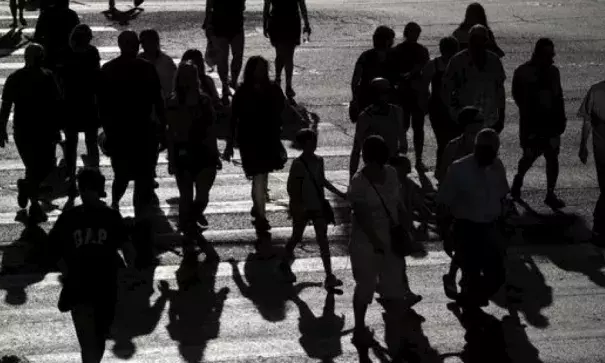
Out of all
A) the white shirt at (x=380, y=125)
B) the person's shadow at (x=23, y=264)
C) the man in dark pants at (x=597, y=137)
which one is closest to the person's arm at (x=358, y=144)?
the white shirt at (x=380, y=125)

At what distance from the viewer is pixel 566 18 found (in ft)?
94.4

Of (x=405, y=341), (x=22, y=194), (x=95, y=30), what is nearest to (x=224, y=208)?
(x=22, y=194)

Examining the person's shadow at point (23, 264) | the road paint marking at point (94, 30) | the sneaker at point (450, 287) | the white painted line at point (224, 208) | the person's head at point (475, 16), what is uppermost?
the person's head at point (475, 16)

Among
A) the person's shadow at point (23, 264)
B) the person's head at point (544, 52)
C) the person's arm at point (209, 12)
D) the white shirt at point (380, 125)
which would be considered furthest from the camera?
the person's arm at point (209, 12)

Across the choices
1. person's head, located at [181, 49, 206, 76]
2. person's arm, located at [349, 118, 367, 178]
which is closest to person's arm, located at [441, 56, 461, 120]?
person's arm, located at [349, 118, 367, 178]

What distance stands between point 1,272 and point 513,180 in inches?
242

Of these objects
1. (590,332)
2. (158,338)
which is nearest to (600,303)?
(590,332)

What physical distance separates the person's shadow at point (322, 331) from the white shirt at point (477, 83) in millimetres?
3189

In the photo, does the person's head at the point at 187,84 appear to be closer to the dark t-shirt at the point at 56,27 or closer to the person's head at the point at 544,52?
Result: the person's head at the point at 544,52

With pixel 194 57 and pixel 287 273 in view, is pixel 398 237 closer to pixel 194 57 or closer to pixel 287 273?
pixel 287 273

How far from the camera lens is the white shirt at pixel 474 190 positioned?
1306 cm

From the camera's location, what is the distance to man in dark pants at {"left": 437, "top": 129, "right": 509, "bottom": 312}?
13047 mm

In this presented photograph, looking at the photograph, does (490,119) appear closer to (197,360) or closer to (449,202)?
(449,202)

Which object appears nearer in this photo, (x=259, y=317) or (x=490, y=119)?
(x=259, y=317)
